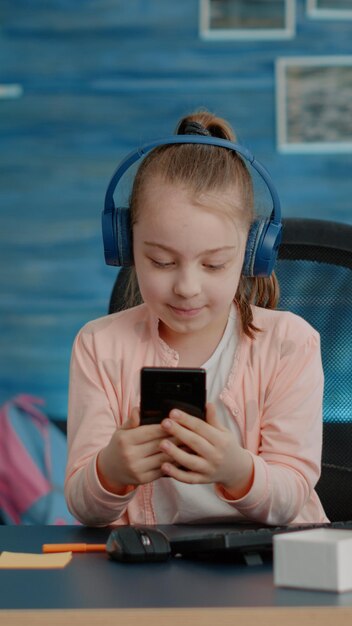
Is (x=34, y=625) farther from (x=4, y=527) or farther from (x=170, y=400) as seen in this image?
(x=4, y=527)

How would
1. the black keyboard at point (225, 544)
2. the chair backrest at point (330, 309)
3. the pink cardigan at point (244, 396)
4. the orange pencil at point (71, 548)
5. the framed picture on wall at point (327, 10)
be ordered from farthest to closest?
the framed picture on wall at point (327, 10) < the chair backrest at point (330, 309) < the pink cardigan at point (244, 396) < the orange pencil at point (71, 548) < the black keyboard at point (225, 544)

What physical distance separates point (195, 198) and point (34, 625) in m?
0.70

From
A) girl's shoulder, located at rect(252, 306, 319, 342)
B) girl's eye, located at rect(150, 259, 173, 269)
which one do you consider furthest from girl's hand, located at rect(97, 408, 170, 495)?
girl's shoulder, located at rect(252, 306, 319, 342)

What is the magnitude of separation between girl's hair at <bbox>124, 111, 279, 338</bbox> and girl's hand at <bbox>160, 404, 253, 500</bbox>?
0.32 m

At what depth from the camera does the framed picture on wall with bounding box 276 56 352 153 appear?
3.01m

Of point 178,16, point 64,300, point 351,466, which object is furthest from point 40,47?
point 351,466

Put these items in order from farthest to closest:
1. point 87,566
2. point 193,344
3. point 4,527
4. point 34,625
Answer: point 193,344, point 4,527, point 87,566, point 34,625

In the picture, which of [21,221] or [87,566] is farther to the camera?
[21,221]

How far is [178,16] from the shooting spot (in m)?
3.01

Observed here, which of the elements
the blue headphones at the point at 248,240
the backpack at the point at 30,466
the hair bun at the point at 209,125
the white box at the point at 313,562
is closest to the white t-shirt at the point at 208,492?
the blue headphones at the point at 248,240

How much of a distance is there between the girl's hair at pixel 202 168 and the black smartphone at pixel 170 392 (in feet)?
1.10

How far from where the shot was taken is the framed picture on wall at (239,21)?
301 centimetres

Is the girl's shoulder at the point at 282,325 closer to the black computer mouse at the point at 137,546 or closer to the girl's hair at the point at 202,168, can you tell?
the girl's hair at the point at 202,168

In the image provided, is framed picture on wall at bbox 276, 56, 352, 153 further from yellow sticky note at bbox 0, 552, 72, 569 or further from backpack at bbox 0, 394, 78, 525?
yellow sticky note at bbox 0, 552, 72, 569
